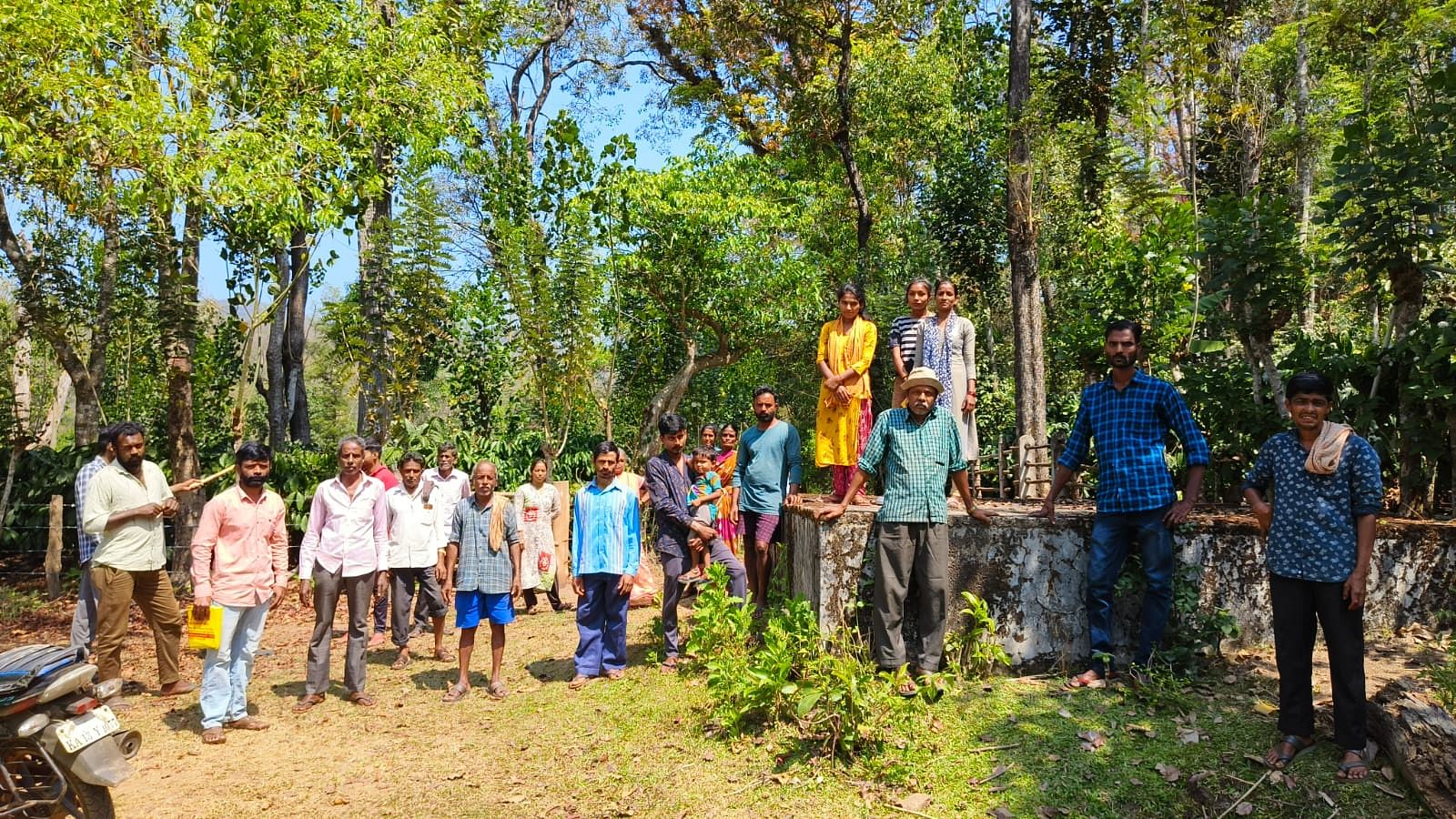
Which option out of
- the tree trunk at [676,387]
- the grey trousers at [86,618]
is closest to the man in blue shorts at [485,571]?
the grey trousers at [86,618]

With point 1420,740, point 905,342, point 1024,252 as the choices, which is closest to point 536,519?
point 905,342

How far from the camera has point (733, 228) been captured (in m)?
14.4

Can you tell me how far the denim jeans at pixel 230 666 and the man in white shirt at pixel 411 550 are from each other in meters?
1.63

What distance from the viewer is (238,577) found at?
555 centimetres

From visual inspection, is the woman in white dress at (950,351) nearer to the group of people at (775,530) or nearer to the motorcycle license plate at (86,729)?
the group of people at (775,530)

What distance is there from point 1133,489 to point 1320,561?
3.30 feet

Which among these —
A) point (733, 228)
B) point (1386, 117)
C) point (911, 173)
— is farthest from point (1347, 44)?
point (911, 173)

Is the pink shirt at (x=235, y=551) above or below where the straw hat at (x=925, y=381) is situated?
below

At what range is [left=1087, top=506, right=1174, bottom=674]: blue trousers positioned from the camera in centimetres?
486

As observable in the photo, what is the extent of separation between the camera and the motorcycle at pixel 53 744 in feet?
12.6

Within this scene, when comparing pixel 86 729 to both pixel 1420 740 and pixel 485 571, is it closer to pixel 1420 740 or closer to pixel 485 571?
pixel 485 571

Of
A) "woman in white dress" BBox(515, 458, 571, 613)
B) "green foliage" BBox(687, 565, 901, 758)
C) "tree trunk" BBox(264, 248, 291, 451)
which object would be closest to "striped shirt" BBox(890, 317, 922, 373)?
"green foliage" BBox(687, 565, 901, 758)

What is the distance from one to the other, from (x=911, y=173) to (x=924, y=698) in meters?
13.7

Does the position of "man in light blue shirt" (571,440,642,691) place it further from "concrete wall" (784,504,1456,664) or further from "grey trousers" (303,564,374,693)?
"concrete wall" (784,504,1456,664)
